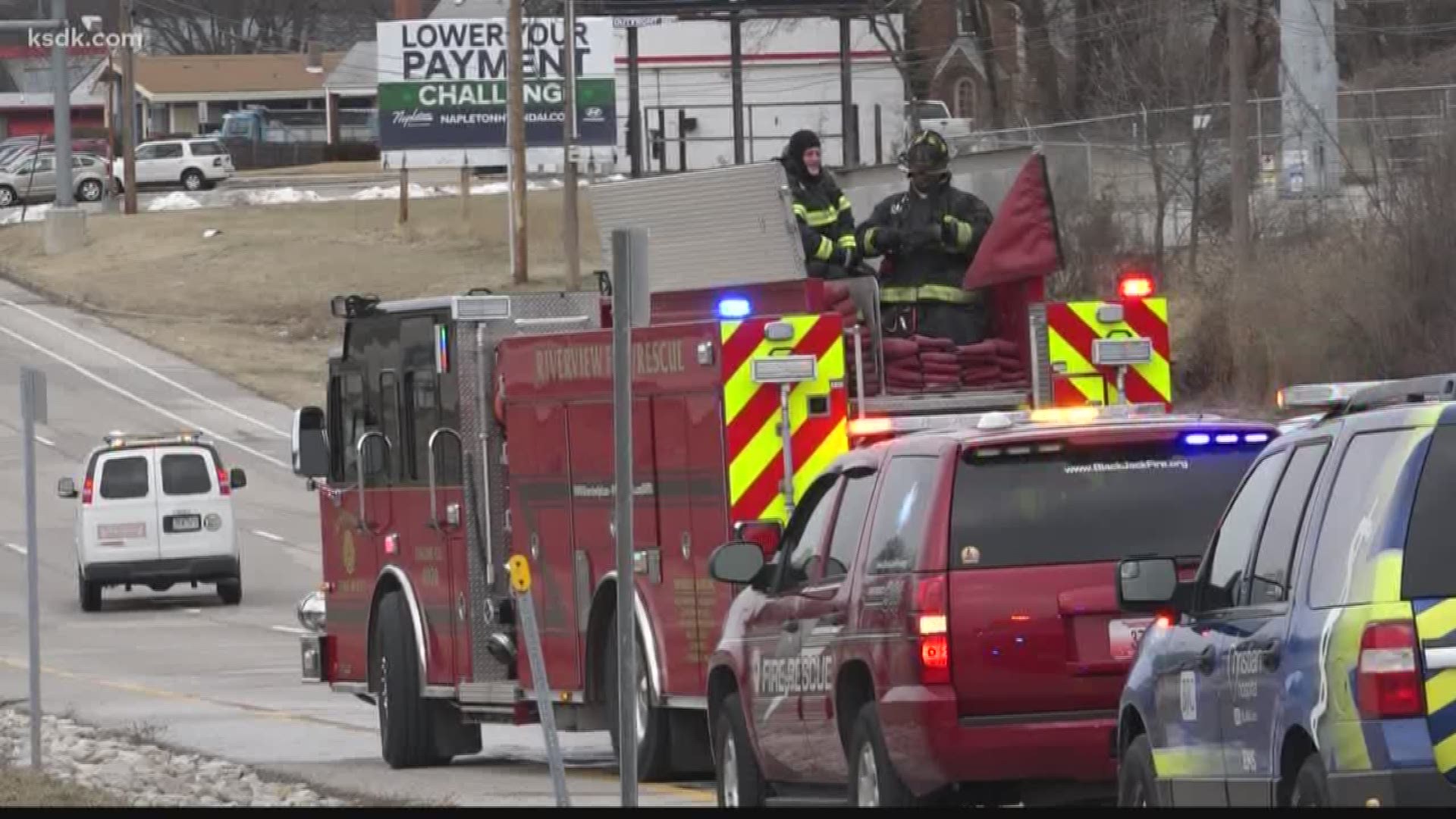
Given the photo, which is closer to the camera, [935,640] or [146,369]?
[935,640]

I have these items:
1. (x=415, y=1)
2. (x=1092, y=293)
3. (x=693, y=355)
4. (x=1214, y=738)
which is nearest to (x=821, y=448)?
(x=693, y=355)

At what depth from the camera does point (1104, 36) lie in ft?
214

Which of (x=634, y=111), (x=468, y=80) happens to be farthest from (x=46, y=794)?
(x=634, y=111)

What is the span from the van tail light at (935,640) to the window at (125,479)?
27.4 m

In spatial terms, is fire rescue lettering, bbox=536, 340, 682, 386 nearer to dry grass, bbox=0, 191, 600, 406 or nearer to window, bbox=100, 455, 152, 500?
window, bbox=100, 455, 152, 500

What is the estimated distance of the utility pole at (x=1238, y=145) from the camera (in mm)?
35656

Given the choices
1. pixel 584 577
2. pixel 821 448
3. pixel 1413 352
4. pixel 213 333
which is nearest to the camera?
pixel 821 448

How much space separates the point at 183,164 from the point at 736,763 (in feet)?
273

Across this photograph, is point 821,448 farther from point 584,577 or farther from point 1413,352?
point 1413,352

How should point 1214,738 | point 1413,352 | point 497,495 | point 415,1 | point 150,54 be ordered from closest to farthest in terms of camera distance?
point 1214,738
point 497,495
point 1413,352
point 415,1
point 150,54

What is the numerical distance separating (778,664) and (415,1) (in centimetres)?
8125

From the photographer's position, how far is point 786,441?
47.5ft

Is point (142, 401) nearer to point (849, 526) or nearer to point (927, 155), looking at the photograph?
point (927, 155)

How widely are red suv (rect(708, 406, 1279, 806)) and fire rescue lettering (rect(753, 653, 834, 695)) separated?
0.17 meters
